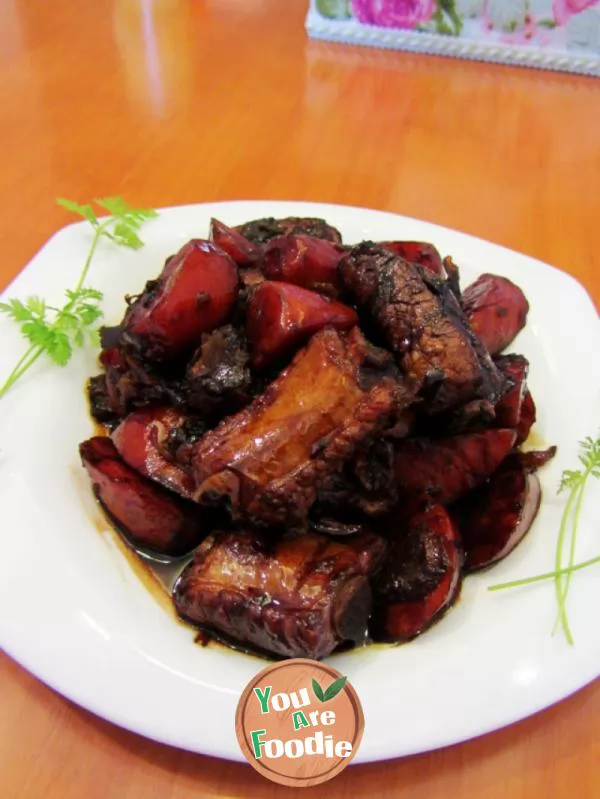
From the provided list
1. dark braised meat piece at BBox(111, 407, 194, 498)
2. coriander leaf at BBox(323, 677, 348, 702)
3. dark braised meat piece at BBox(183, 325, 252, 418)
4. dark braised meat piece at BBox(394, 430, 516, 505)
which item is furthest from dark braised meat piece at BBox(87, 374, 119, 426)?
coriander leaf at BBox(323, 677, 348, 702)

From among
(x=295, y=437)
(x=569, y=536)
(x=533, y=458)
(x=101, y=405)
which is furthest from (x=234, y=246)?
(x=569, y=536)

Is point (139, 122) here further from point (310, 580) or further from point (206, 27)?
point (310, 580)

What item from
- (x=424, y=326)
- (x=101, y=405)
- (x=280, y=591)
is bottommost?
(x=280, y=591)

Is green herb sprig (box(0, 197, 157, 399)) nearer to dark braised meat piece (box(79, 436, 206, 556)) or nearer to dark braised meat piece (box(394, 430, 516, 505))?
dark braised meat piece (box(79, 436, 206, 556))

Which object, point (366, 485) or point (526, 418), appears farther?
point (526, 418)

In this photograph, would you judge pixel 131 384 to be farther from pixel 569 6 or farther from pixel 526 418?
pixel 569 6

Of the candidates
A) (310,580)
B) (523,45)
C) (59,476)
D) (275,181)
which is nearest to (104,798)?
(310,580)

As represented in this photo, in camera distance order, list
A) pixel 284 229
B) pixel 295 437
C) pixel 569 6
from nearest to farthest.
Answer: pixel 295 437, pixel 284 229, pixel 569 6

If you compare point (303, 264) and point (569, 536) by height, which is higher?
point (303, 264)
